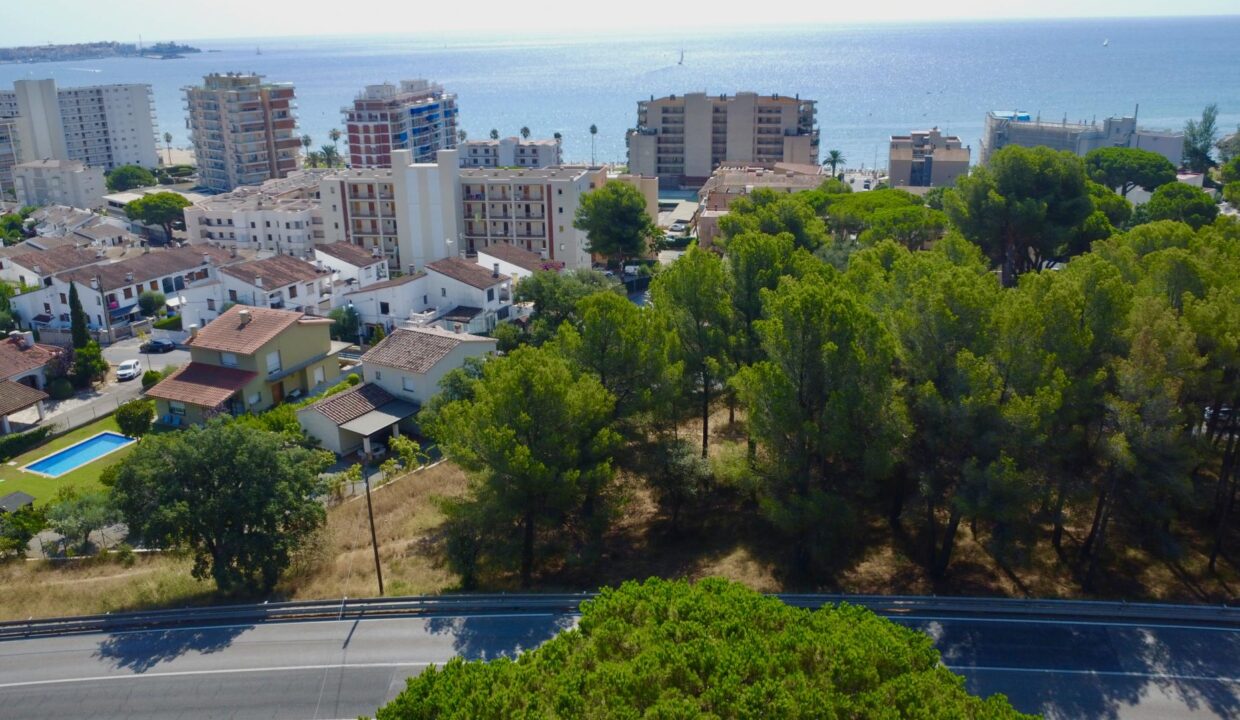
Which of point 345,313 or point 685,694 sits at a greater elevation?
point 685,694

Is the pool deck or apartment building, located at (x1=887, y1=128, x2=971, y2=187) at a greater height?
apartment building, located at (x1=887, y1=128, x2=971, y2=187)

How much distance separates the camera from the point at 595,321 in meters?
26.5

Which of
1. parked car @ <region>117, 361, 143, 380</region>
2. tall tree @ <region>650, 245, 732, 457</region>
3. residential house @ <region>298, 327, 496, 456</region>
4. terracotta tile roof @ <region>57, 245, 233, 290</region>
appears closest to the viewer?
tall tree @ <region>650, 245, 732, 457</region>

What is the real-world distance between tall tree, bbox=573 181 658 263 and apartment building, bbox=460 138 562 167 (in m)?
48.2

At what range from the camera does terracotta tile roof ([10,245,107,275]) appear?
2234 inches

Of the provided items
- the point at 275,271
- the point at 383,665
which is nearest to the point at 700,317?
the point at 383,665

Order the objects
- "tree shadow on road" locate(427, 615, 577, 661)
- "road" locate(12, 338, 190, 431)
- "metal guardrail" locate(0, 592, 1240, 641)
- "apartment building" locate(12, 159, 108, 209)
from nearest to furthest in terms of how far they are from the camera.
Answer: "tree shadow on road" locate(427, 615, 577, 661)
"metal guardrail" locate(0, 592, 1240, 641)
"road" locate(12, 338, 190, 431)
"apartment building" locate(12, 159, 108, 209)

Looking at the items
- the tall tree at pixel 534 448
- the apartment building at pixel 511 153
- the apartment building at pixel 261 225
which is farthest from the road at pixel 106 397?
the apartment building at pixel 511 153

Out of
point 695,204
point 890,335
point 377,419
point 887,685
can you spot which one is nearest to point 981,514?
point 890,335

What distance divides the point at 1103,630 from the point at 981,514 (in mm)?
3616

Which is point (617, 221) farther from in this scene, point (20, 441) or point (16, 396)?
point (20, 441)

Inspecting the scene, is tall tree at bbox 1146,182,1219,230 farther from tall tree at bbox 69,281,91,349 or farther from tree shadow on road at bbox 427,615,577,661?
tall tree at bbox 69,281,91,349

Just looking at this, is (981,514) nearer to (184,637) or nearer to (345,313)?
(184,637)

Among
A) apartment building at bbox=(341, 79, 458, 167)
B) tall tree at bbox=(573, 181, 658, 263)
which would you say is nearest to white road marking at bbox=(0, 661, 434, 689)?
tall tree at bbox=(573, 181, 658, 263)
